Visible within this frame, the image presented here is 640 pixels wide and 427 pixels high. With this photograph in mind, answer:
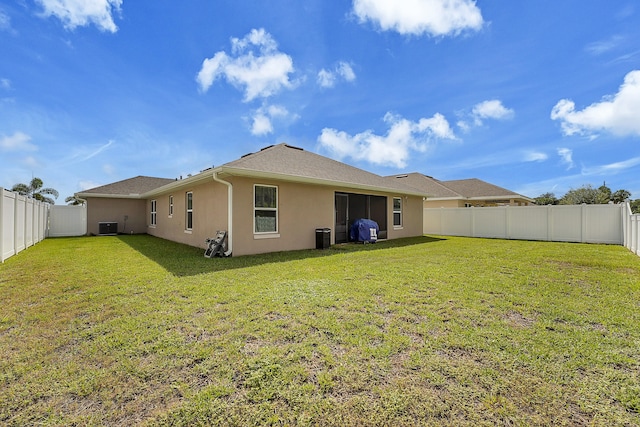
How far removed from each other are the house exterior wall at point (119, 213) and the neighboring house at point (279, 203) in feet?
3.75

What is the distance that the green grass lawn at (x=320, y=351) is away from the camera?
6.54 ft

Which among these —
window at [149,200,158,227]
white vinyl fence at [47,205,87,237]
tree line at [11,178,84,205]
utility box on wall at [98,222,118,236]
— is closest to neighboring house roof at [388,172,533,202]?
window at [149,200,158,227]

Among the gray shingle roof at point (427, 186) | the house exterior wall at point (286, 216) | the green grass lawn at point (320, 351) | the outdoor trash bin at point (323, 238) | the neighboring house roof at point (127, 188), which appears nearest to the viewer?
the green grass lawn at point (320, 351)

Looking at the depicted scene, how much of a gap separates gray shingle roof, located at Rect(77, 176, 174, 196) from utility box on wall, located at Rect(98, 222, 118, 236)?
1.96 m

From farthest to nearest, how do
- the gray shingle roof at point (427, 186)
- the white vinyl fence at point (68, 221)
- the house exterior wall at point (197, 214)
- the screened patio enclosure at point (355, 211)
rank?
the gray shingle roof at point (427, 186) → the white vinyl fence at point (68, 221) → the screened patio enclosure at point (355, 211) → the house exterior wall at point (197, 214)

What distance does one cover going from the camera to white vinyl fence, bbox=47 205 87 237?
53.7ft

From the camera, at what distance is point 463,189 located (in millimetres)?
23500

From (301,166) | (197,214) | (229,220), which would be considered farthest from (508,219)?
(197,214)

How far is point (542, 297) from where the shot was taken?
181 inches

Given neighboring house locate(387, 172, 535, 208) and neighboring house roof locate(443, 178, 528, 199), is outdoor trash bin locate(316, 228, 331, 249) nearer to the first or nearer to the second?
neighboring house locate(387, 172, 535, 208)

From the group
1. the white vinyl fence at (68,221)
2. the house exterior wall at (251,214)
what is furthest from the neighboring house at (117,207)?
the house exterior wall at (251,214)

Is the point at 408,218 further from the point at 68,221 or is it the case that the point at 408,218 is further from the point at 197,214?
the point at 68,221

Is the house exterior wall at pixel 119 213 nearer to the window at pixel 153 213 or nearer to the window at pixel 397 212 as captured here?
the window at pixel 153 213

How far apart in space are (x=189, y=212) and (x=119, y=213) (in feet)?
32.9
